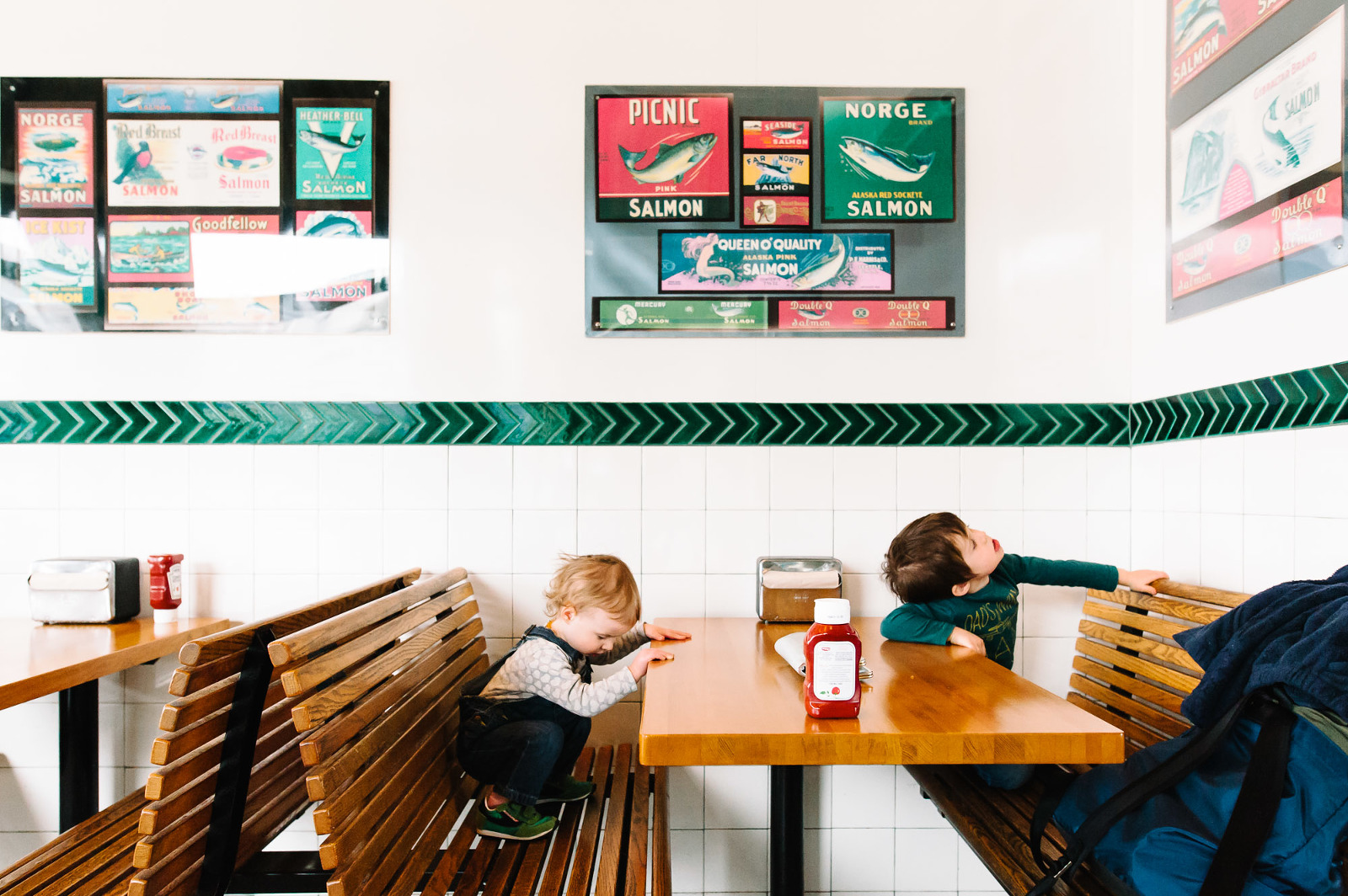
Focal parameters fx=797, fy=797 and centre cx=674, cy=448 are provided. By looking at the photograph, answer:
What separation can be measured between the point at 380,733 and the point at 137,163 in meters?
2.13

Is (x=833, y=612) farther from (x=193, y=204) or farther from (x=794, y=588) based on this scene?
(x=193, y=204)

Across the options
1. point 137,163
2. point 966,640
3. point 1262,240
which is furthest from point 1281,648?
point 137,163

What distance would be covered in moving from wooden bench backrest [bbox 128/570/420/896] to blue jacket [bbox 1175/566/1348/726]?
5.01ft

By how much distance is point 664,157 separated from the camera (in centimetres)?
258

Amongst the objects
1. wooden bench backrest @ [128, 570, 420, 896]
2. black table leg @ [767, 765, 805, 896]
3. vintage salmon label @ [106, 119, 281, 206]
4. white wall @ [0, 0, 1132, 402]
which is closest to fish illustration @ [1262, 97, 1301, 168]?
white wall @ [0, 0, 1132, 402]

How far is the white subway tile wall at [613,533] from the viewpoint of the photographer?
254cm

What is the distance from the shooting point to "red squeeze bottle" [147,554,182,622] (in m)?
2.37

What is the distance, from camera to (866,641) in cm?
207

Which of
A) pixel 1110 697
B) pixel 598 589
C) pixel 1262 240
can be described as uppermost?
pixel 1262 240

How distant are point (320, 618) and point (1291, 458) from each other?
2223mm

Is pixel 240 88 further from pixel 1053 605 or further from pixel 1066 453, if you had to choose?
pixel 1053 605

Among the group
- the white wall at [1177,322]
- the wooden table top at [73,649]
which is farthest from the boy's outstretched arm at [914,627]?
the wooden table top at [73,649]

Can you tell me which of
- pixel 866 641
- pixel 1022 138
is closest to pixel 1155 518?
pixel 866 641

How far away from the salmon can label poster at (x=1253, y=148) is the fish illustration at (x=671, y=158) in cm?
140
